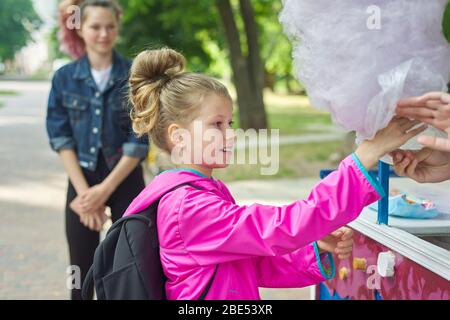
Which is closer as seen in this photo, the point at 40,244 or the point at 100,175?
the point at 100,175

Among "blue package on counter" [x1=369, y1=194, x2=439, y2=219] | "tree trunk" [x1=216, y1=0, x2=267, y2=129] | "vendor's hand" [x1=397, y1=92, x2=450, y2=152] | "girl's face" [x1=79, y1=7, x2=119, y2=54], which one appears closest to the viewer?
"vendor's hand" [x1=397, y1=92, x2=450, y2=152]

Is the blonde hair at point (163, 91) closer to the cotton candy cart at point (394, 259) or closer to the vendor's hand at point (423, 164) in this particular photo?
the vendor's hand at point (423, 164)

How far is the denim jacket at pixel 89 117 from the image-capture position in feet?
11.1

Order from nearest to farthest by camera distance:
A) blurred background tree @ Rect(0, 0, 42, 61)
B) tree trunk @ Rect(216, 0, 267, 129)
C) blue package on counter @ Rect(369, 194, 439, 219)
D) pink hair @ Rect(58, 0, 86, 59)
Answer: blue package on counter @ Rect(369, 194, 439, 219), pink hair @ Rect(58, 0, 86, 59), tree trunk @ Rect(216, 0, 267, 129), blurred background tree @ Rect(0, 0, 42, 61)

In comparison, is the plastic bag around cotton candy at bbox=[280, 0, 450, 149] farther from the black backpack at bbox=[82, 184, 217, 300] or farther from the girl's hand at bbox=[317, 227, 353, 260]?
the black backpack at bbox=[82, 184, 217, 300]

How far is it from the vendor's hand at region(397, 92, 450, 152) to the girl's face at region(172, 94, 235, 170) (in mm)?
542

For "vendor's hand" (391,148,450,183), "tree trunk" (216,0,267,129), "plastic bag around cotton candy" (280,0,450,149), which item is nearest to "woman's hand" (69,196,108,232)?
"vendor's hand" (391,148,450,183)

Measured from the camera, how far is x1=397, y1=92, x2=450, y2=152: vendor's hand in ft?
5.33

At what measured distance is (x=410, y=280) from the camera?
218 cm

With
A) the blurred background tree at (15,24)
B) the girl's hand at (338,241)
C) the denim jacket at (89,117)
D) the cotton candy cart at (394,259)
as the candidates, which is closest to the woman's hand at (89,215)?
the denim jacket at (89,117)
